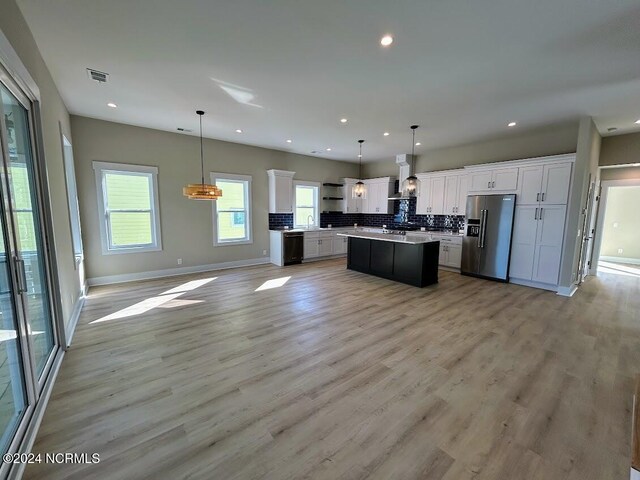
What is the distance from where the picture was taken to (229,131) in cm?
545

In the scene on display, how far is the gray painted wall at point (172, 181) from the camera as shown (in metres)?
4.81

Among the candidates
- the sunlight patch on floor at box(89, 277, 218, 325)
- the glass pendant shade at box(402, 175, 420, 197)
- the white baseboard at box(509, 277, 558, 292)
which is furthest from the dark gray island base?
the sunlight patch on floor at box(89, 277, 218, 325)

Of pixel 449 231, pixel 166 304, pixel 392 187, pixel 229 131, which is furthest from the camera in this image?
pixel 392 187

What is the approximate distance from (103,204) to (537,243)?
316 inches

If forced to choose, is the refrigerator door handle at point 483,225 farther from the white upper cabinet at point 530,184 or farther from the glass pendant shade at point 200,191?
the glass pendant shade at point 200,191

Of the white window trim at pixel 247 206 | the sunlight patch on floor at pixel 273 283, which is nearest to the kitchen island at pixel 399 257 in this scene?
the sunlight patch on floor at pixel 273 283

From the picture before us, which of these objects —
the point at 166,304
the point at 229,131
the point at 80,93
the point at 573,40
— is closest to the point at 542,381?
the point at 573,40

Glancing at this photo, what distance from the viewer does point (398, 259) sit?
535cm

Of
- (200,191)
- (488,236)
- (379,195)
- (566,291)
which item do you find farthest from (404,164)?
(200,191)

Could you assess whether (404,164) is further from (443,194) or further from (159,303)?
(159,303)

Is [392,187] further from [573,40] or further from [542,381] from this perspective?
[542,381]

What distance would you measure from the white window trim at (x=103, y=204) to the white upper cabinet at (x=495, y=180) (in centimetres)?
660

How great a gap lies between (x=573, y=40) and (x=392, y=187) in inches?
219

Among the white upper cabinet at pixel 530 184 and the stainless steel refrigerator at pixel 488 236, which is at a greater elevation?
the white upper cabinet at pixel 530 184
